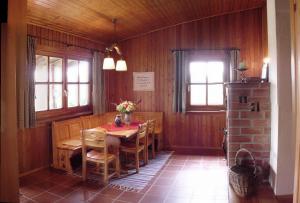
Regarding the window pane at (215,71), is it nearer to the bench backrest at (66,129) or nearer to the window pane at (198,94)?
the window pane at (198,94)

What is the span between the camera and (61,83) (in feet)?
14.9

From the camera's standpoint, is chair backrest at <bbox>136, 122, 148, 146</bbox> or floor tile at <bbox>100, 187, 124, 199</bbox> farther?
chair backrest at <bbox>136, 122, 148, 146</bbox>

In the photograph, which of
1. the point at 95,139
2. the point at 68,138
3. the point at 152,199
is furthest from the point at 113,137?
the point at 152,199

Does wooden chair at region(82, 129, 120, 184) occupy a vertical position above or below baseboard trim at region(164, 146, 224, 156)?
above

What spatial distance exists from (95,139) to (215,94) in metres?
2.87

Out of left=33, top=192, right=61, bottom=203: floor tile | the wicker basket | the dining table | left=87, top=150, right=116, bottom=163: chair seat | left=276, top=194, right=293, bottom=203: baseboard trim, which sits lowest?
left=33, top=192, right=61, bottom=203: floor tile

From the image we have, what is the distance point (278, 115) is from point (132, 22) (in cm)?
290

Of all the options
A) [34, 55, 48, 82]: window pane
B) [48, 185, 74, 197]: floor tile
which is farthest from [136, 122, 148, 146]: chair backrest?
[34, 55, 48, 82]: window pane

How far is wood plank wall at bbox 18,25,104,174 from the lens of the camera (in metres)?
3.81

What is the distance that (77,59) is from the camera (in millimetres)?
4922

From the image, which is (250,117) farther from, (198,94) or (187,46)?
(187,46)

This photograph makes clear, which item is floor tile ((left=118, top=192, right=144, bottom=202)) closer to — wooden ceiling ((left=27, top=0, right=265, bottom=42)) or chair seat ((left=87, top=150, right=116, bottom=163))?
chair seat ((left=87, top=150, right=116, bottom=163))

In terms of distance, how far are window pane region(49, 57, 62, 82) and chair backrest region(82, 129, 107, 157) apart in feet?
4.43

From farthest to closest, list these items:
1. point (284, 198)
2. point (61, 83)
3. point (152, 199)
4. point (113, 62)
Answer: point (61, 83) → point (113, 62) → point (152, 199) → point (284, 198)
